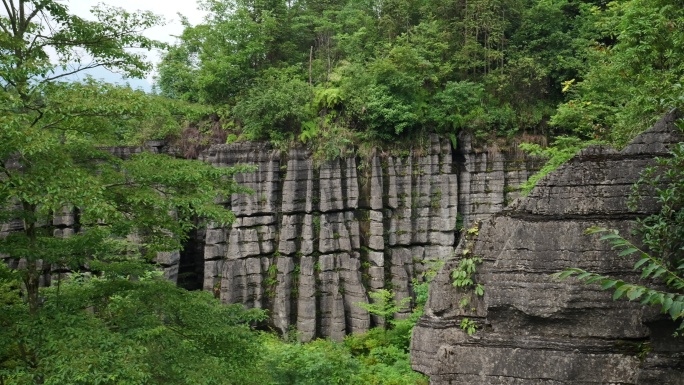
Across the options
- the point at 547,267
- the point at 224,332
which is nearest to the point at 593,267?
the point at 547,267

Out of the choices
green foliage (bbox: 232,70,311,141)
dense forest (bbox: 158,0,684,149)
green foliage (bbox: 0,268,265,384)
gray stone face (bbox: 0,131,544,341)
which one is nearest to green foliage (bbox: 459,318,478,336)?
green foliage (bbox: 0,268,265,384)

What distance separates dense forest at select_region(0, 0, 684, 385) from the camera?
6.12 meters

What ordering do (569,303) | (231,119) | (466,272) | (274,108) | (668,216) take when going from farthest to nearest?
(231,119), (274,108), (466,272), (569,303), (668,216)

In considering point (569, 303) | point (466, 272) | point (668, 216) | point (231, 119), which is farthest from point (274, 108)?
point (668, 216)

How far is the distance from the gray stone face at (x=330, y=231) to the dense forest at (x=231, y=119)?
32.9 inches

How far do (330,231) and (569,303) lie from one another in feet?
40.4

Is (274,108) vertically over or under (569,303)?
over

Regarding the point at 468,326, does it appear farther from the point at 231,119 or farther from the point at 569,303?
the point at 231,119

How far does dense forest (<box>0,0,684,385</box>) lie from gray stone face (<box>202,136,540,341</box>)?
836 mm

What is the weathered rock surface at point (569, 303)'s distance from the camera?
5344 mm

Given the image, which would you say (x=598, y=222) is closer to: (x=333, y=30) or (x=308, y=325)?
(x=308, y=325)

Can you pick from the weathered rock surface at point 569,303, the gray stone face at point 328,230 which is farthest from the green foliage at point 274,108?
the weathered rock surface at point 569,303

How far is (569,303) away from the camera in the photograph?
549 centimetres

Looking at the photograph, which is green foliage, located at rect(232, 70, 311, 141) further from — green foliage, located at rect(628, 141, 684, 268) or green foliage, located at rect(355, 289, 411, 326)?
green foliage, located at rect(628, 141, 684, 268)
